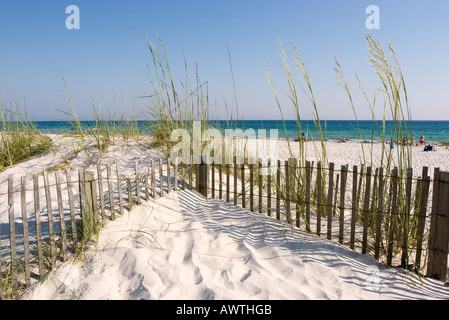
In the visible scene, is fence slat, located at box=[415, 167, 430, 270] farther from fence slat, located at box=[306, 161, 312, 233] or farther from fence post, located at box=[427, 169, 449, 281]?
fence slat, located at box=[306, 161, 312, 233]

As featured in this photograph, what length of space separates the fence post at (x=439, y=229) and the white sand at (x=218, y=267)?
0.11 meters

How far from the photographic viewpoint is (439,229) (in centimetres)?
211

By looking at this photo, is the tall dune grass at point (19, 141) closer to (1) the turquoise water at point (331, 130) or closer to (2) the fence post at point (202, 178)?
(1) the turquoise water at point (331, 130)

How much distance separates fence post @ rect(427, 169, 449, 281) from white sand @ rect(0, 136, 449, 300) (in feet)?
0.34

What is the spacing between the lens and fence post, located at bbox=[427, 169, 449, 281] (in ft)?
6.77

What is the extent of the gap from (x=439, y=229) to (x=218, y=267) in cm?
160

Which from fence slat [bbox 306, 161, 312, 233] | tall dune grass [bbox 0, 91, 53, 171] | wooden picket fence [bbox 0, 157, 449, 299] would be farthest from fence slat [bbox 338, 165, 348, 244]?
tall dune grass [bbox 0, 91, 53, 171]

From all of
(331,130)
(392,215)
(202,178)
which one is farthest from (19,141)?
(331,130)

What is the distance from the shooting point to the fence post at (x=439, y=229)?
→ 2.06 meters

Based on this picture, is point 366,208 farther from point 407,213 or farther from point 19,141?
point 19,141

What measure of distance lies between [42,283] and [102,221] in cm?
66

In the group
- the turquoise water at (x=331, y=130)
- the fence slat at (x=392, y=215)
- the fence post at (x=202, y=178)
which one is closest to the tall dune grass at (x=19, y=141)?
the turquoise water at (x=331, y=130)

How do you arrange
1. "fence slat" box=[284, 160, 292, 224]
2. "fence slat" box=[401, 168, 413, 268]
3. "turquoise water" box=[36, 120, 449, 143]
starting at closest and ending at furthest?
"fence slat" box=[401, 168, 413, 268]
"fence slat" box=[284, 160, 292, 224]
"turquoise water" box=[36, 120, 449, 143]

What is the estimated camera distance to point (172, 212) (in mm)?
2969
